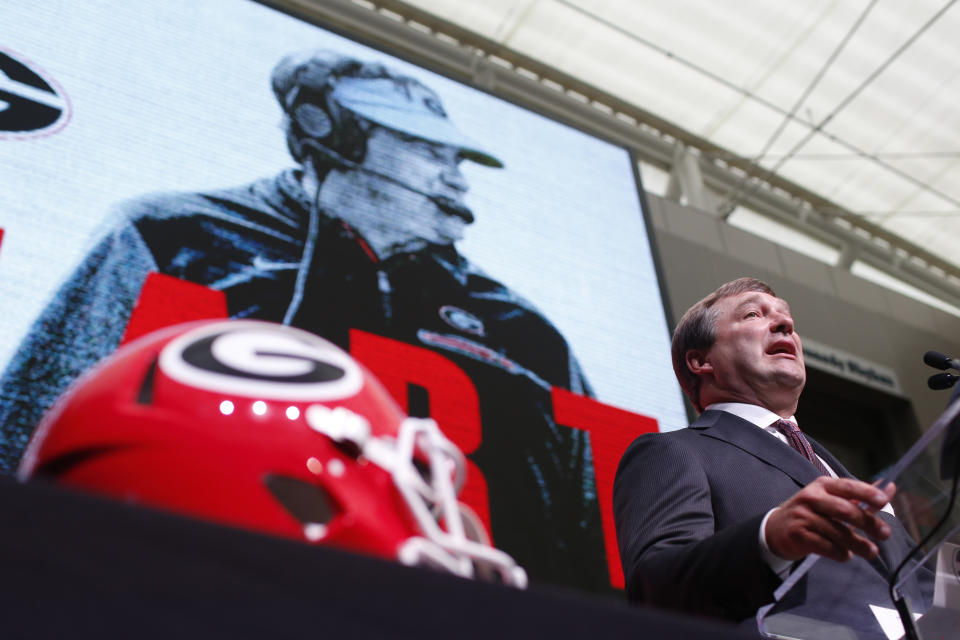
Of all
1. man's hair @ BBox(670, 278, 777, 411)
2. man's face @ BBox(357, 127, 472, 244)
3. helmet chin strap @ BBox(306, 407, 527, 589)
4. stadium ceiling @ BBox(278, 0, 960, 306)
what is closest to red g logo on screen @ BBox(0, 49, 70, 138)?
man's face @ BBox(357, 127, 472, 244)

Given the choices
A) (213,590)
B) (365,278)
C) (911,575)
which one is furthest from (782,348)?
(365,278)

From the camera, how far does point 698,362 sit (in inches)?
54.7

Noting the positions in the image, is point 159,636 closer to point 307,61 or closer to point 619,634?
point 619,634

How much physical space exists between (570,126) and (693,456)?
2.76 meters

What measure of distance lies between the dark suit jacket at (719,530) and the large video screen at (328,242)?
121 cm

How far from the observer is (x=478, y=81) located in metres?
5.08

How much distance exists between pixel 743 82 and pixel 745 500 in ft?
16.2

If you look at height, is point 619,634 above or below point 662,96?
below

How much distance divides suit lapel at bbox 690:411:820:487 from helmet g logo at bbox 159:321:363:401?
2.25ft

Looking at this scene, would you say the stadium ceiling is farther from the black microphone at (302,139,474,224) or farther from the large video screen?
the black microphone at (302,139,474,224)

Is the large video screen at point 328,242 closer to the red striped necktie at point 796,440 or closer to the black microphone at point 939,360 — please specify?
the red striped necktie at point 796,440

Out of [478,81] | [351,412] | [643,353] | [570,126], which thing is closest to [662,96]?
[478,81]

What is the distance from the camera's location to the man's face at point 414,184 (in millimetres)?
2736

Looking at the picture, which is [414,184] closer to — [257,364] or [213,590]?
[257,364]
